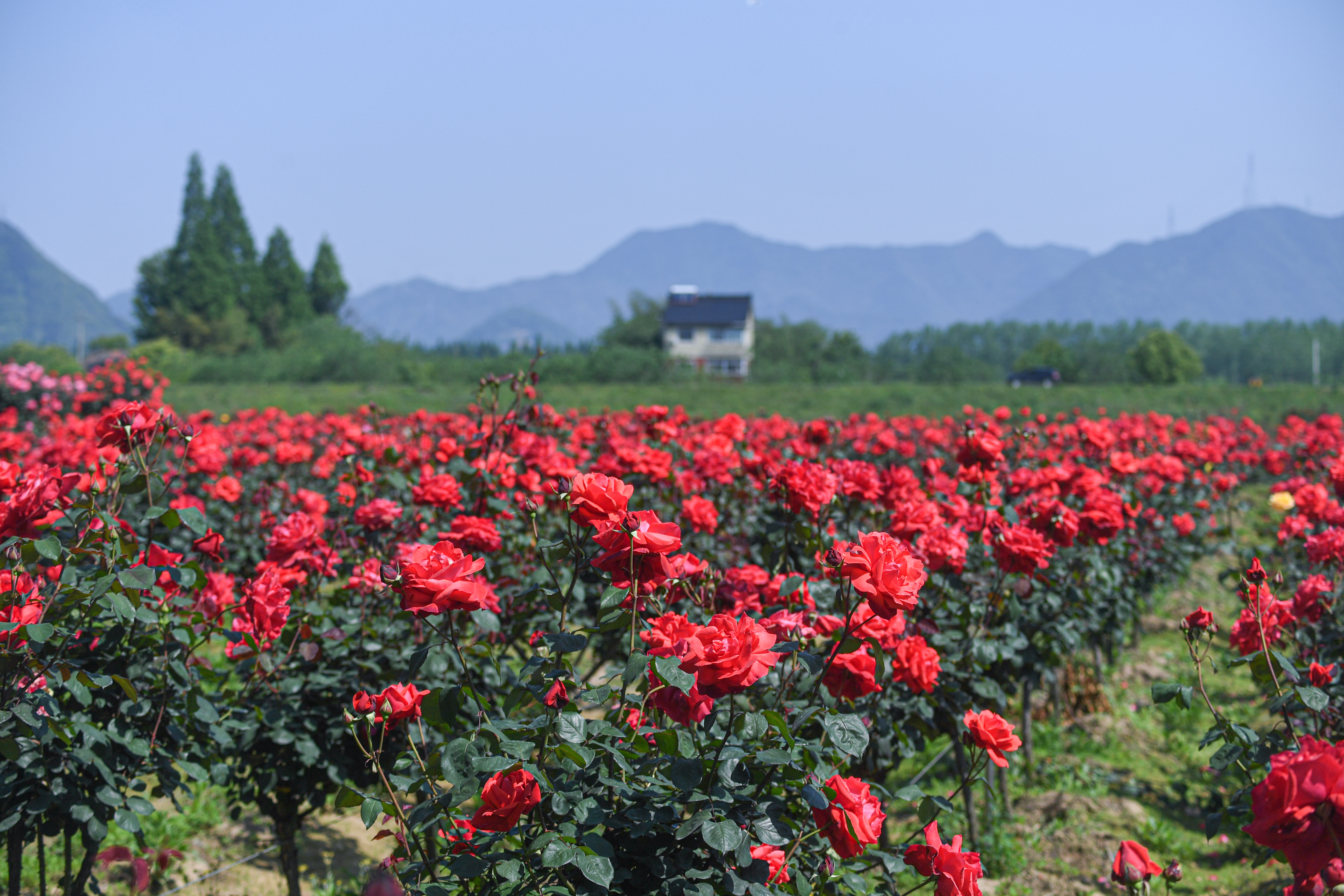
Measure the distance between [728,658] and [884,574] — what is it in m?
0.29

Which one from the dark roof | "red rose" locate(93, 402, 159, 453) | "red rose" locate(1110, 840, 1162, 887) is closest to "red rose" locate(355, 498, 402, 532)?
"red rose" locate(93, 402, 159, 453)

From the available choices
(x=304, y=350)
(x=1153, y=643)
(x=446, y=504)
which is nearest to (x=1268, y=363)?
(x=304, y=350)

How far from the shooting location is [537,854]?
1.39 m

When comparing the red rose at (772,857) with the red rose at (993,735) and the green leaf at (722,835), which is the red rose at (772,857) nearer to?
the green leaf at (722,835)

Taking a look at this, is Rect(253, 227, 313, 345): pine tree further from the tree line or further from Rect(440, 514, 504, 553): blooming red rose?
Rect(440, 514, 504, 553): blooming red rose

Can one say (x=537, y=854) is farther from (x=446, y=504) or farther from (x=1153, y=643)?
(x=1153, y=643)

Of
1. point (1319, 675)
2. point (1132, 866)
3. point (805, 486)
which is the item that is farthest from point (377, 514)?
point (1319, 675)

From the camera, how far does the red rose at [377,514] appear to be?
97.0 inches

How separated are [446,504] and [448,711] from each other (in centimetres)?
108

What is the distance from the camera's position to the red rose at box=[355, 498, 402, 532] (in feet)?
8.09

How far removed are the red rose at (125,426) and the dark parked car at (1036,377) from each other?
34.3 meters

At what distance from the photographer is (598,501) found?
1.34 m

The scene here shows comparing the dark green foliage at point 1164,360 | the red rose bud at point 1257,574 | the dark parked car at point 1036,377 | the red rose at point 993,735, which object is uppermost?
the dark green foliage at point 1164,360

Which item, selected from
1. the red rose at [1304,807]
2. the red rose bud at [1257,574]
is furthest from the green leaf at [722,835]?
the red rose bud at [1257,574]
